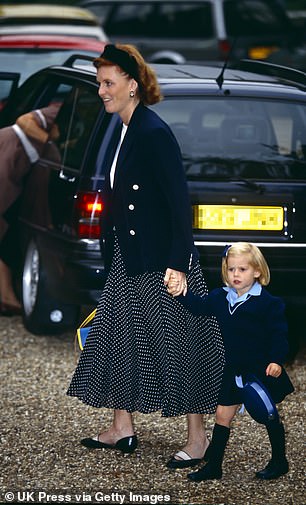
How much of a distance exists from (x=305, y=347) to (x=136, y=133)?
2.98 meters

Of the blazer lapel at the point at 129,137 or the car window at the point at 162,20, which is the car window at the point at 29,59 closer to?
the blazer lapel at the point at 129,137

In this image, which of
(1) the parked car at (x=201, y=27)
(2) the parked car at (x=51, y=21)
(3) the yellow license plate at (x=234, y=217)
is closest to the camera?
(3) the yellow license plate at (x=234, y=217)

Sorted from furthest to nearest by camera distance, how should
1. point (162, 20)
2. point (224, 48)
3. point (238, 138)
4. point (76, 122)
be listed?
point (162, 20) → point (224, 48) → point (76, 122) → point (238, 138)

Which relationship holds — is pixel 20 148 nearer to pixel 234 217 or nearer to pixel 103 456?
pixel 234 217

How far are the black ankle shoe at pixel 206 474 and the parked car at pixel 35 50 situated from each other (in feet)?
21.2

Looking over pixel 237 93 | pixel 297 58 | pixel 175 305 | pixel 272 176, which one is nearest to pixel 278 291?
pixel 272 176

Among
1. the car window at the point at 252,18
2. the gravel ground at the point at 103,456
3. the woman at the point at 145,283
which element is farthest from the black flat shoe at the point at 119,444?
the car window at the point at 252,18

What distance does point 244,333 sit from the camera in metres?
5.73

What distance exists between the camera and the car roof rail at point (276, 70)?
26.5ft

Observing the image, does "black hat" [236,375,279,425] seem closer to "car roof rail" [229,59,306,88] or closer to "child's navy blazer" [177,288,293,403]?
"child's navy blazer" [177,288,293,403]

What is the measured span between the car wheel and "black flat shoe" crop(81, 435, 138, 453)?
2108 millimetres

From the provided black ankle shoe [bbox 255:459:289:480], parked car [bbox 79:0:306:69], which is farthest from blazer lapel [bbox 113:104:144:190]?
parked car [bbox 79:0:306:69]

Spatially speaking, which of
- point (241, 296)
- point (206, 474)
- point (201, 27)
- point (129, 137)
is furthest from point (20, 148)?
point (201, 27)

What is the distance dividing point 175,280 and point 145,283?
0.74 ft
